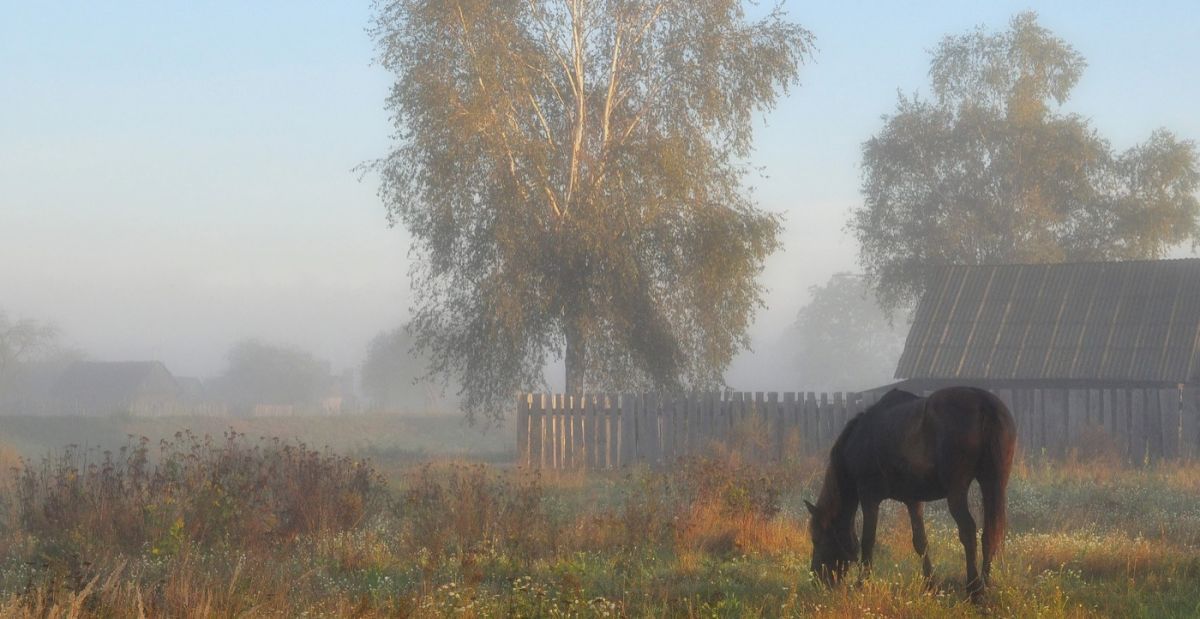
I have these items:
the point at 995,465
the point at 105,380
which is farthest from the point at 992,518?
the point at 105,380

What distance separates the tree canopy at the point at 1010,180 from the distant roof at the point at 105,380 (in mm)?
65937

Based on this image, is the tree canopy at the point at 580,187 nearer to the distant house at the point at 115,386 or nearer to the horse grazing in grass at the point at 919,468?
the horse grazing in grass at the point at 919,468

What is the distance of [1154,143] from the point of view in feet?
127

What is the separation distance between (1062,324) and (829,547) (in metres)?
19.7

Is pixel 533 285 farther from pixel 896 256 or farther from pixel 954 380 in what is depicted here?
pixel 896 256

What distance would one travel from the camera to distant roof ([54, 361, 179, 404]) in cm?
8931

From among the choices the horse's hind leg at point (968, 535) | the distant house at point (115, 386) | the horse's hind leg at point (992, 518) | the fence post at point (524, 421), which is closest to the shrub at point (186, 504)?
the horse's hind leg at point (968, 535)

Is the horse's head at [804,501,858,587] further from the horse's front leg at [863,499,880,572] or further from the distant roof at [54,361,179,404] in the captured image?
the distant roof at [54,361,179,404]

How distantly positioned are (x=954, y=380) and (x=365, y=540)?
59.6ft

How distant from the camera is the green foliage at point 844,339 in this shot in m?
150

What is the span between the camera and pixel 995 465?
8.41m

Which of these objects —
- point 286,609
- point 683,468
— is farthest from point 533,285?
point 286,609

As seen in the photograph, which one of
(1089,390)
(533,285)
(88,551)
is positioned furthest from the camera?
Result: (533,285)

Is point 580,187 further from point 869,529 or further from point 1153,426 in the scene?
point 869,529
